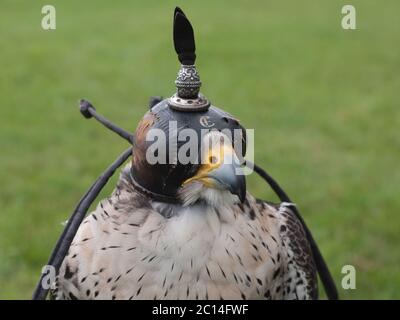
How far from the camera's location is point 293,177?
18.3 ft

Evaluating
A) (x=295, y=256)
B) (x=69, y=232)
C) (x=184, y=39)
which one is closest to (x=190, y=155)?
(x=184, y=39)

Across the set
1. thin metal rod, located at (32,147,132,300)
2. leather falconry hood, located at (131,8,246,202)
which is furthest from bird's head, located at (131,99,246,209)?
thin metal rod, located at (32,147,132,300)

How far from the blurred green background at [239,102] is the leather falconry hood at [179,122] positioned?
7.76 ft

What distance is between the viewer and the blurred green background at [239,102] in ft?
15.5

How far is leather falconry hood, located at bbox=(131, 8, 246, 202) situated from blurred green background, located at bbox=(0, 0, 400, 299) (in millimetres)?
2364

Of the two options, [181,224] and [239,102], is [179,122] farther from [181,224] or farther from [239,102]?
[239,102]

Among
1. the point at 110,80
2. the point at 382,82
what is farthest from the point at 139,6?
the point at 382,82

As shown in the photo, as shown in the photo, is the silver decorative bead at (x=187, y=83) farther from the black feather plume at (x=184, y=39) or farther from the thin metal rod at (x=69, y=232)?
the thin metal rod at (x=69, y=232)

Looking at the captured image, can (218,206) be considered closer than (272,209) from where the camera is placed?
Yes

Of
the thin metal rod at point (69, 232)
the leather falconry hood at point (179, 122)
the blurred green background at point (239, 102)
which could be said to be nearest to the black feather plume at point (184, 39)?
the leather falconry hood at point (179, 122)
